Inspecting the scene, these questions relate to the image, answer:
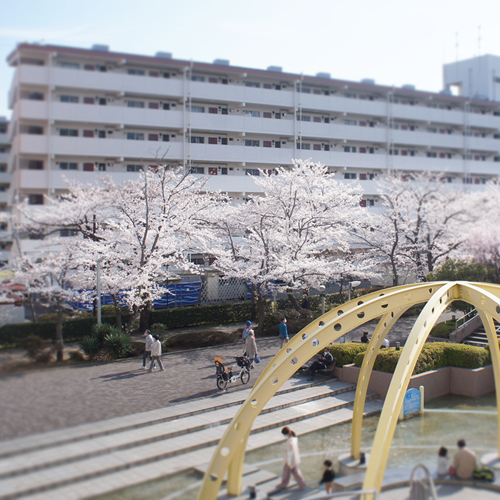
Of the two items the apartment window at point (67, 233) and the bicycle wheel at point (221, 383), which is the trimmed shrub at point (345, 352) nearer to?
the bicycle wheel at point (221, 383)

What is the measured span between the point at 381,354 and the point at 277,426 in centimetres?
528

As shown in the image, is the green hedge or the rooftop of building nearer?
the rooftop of building

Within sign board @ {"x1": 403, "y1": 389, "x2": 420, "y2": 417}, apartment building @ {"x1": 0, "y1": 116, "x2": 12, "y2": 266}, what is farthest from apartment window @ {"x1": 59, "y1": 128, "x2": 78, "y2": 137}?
sign board @ {"x1": 403, "y1": 389, "x2": 420, "y2": 417}

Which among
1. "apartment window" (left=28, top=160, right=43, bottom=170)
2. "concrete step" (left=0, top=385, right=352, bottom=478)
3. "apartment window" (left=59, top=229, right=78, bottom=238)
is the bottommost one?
"concrete step" (left=0, top=385, right=352, bottom=478)

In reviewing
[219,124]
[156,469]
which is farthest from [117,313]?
[219,124]

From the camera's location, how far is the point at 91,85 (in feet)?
63.9

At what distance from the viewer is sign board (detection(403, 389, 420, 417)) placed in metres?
13.9

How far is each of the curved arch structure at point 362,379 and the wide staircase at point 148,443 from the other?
156 cm

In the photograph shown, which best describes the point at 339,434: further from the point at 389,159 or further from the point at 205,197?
the point at 389,159

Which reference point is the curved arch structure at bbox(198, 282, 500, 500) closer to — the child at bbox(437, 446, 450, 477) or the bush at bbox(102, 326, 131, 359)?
the child at bbox(437, 446, 450, 477)

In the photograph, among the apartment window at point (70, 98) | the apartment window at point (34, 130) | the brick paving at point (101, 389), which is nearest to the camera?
the brick paving at point (101, 389)

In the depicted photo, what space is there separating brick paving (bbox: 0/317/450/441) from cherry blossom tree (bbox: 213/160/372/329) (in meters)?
4.12

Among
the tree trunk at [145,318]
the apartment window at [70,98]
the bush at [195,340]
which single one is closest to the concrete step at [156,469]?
the bush at [195,340]

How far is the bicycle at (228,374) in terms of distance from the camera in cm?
1520
